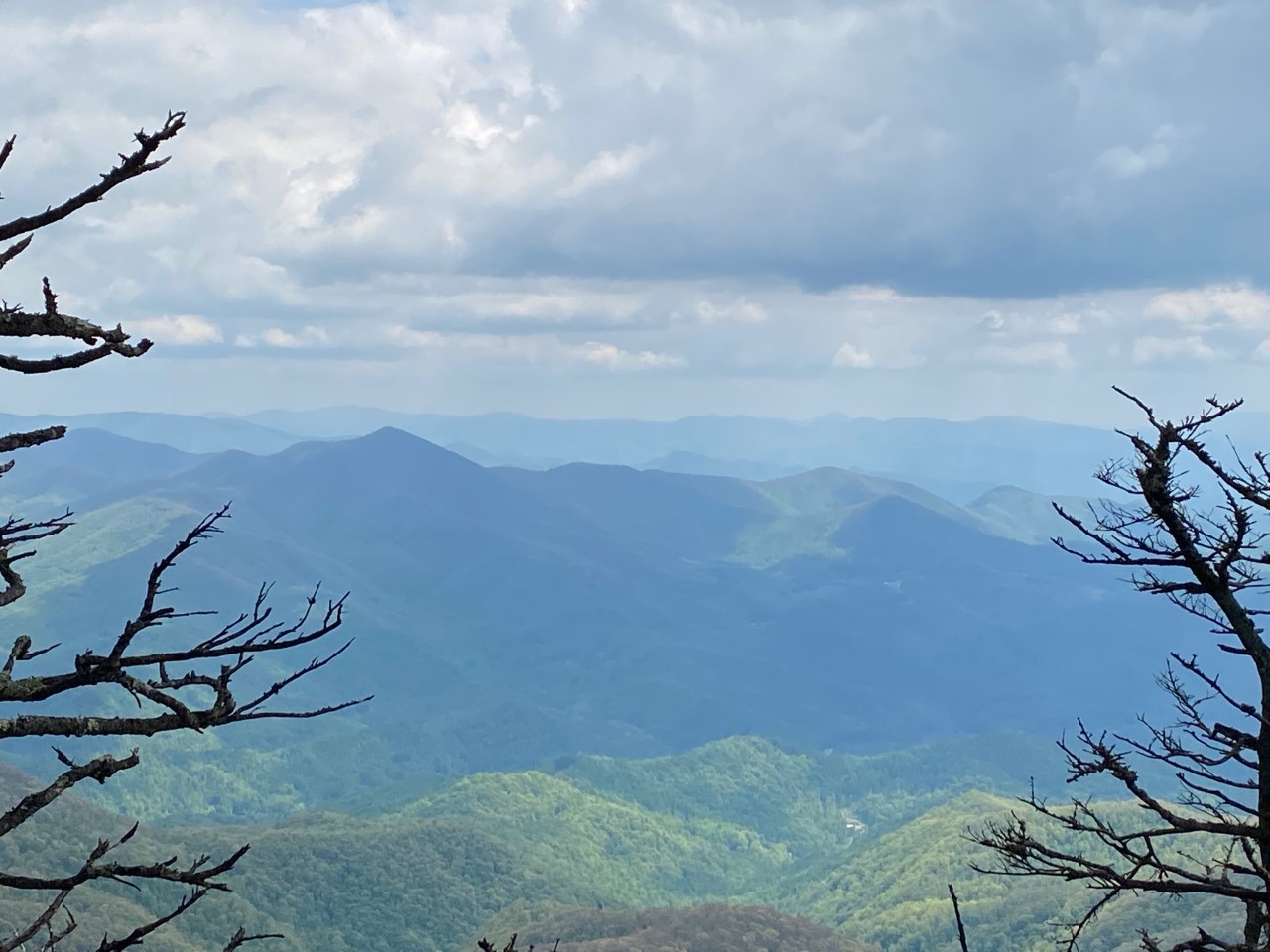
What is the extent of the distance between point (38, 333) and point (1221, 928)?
114 metres

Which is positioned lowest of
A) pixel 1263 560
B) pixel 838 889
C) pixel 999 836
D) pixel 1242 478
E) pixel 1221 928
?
pixel 838 889

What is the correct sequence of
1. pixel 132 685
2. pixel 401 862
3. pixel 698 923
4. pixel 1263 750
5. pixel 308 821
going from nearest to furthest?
1. pixel 132 685
2. pixel 1263 750
3. pixel 698 923
4. pixel 401 862
5. pixel 308 821

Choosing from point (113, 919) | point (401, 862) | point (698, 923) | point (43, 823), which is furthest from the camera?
point (401, 862)

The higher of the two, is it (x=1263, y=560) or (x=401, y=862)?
(x=1263, y=560)

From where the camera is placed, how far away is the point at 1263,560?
1054 cm

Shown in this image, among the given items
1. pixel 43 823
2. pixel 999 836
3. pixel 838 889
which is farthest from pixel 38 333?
pixel 838 889

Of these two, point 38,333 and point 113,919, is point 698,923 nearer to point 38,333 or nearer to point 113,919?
point 113,919

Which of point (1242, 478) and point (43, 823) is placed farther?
point (43, 823)

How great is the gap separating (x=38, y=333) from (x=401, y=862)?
153 meters

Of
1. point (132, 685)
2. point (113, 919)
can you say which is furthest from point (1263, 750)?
point (113, 919)

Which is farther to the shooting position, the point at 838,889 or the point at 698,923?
the point at 838,889

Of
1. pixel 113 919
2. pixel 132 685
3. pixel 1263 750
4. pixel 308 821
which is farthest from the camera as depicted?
pixel 308 821

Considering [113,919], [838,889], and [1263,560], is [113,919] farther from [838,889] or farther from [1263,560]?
[838,889]

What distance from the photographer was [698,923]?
114375 millimetres
